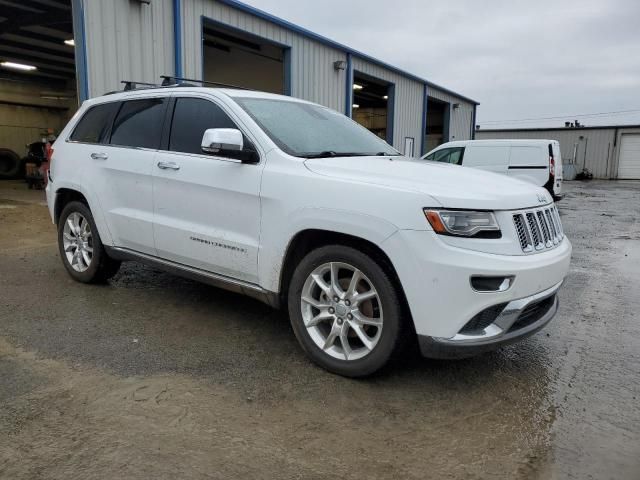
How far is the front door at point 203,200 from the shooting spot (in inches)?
137

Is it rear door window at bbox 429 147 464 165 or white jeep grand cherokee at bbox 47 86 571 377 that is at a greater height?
rear door window at bbox 429 147 464 165

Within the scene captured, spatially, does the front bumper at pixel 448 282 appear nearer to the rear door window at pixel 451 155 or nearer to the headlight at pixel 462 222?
the headlight at pixel 462 222

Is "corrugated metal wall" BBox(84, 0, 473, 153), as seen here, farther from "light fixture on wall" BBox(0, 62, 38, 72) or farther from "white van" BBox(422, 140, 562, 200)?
"light fixture on wall" BBox(0, 62, 38, 72)

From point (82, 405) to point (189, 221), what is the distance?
155cm

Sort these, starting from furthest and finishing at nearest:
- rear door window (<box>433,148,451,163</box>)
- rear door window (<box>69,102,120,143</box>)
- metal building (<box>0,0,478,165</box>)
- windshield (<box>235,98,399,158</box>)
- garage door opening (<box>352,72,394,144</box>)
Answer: garage door opening (<box>352,72,394,144</box>), rear door window (<box>433,148,451,163</box>), metal building (<box>0,0,478,165</box>), rear door window (<box>69,102,120,143</box>), windshield (<box>235,98,399,158</box>)

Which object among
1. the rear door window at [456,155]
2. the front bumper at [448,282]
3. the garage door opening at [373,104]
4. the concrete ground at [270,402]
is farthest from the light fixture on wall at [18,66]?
the front bumper at [448,282]

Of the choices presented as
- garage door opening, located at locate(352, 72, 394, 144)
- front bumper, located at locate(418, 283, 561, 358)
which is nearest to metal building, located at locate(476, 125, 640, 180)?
garage door opening, located at locate(352, 72, 394, 144)

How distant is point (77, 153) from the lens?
491 centimetres

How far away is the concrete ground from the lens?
2299mm

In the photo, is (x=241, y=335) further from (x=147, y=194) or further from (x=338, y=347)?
(x=147, y=194)

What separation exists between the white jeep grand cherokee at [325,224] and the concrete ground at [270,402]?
373 mm

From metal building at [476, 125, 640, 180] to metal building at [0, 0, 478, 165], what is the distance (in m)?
17.2

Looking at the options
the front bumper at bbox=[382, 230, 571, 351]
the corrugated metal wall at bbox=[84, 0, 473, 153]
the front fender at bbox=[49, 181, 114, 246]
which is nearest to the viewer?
the front bumper at bbox=[382, 230, 571, 351]

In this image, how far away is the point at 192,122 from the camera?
4059 millimetres
